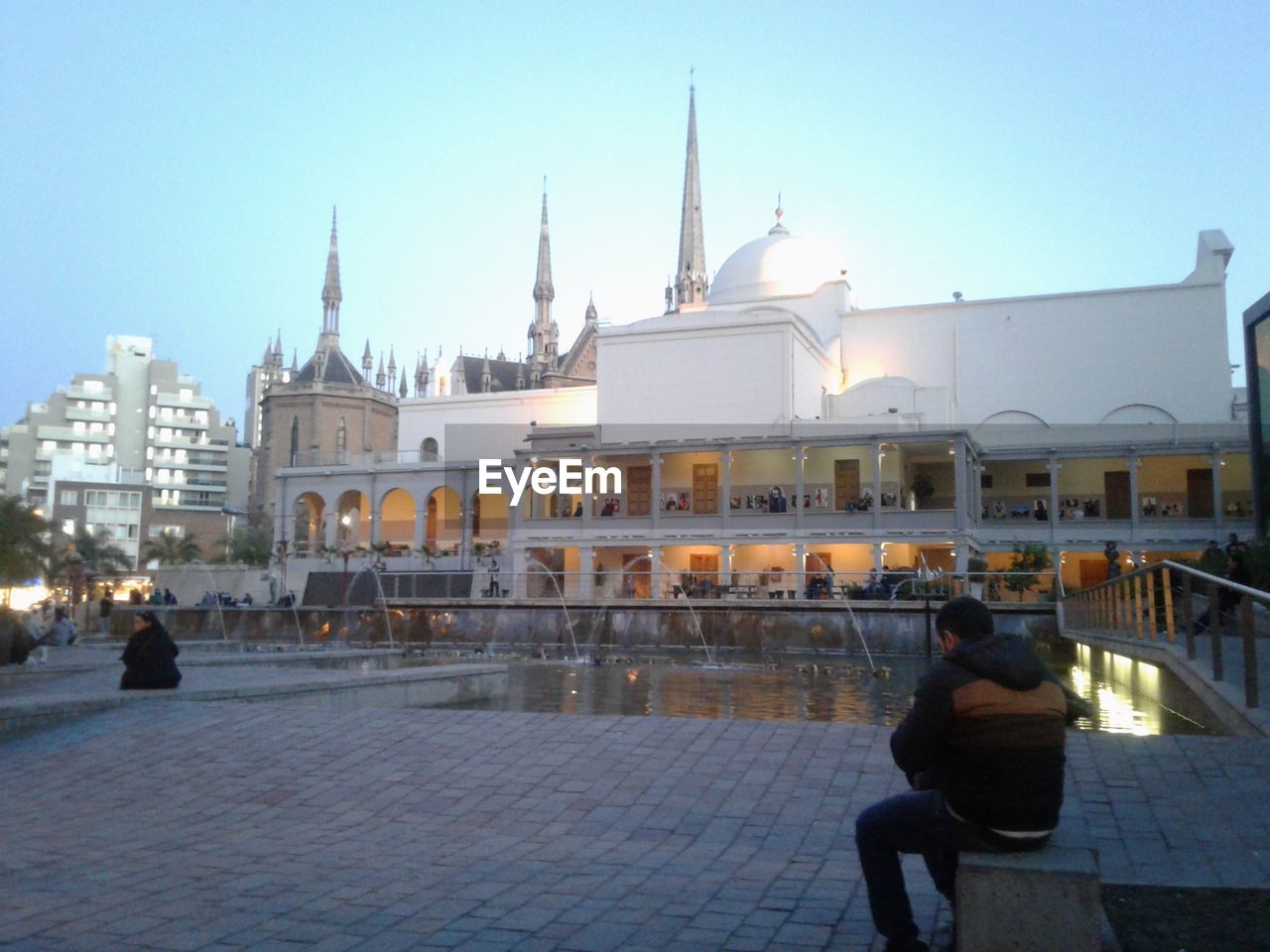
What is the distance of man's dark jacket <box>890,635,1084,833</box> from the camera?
3.58 m

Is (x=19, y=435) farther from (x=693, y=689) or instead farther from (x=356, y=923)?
(x=356, y=923)

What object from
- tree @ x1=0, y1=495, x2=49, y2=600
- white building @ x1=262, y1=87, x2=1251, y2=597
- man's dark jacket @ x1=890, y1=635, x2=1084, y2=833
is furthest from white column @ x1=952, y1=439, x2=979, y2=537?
man's dark jacket @ x1=890, y1=635, x2=1084, y2=833

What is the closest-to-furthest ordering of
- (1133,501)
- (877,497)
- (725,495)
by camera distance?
1. (877,497)
2. (1133,501)
3. (725,495)

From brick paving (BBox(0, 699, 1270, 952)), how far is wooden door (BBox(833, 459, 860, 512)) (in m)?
31.6

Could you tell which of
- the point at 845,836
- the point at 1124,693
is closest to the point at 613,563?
the point at 1124,693

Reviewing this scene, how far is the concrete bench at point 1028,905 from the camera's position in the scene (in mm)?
3383

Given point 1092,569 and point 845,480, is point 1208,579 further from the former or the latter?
point 1092,569

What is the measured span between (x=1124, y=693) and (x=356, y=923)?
1072 centimetres

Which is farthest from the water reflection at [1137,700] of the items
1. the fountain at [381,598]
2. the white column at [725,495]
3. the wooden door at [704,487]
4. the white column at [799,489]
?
the wooden door at [704,487]

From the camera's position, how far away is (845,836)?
5539 millimetres

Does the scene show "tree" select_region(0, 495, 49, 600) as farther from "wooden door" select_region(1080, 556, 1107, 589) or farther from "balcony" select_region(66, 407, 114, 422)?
"balcony" select_region(66, 407, 114, 422)

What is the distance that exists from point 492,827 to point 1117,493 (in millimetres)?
38215

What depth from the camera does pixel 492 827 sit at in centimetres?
589

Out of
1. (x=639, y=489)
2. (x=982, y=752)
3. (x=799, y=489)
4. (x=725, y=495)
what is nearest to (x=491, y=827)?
(x=982, y=752)
